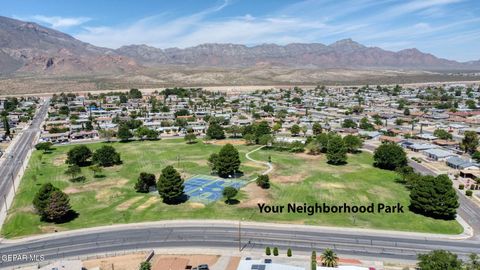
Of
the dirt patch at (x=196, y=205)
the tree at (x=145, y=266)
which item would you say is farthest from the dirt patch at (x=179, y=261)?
the dirt patch at (x=196, y=205)

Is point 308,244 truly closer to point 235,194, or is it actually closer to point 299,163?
point 235,194

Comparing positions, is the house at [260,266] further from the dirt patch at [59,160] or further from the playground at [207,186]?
the dirt patch at [59,160]

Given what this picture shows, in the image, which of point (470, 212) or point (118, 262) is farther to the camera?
point (470, 212)

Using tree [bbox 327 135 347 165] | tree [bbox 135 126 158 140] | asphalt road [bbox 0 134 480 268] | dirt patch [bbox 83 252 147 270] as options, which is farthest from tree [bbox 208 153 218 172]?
tree [bbox 135 126 158 140]

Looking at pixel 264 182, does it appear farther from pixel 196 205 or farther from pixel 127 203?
pixel 127 203

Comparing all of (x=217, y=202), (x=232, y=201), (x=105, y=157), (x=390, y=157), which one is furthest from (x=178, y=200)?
(x=390, y=157)

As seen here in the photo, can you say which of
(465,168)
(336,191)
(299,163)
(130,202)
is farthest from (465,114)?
(130,202)

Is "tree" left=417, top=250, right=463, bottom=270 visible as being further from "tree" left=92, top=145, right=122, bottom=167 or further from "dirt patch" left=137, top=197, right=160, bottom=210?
"tree" left=92, top=145, right=122, bottom=167
